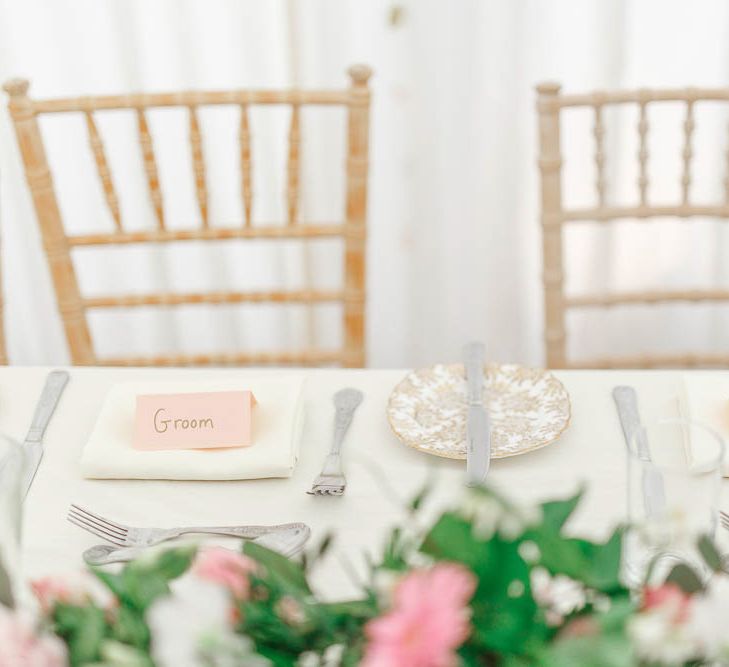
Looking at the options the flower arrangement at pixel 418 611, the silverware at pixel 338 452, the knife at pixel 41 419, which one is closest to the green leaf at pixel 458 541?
the flower arrangement at pixel 418 611

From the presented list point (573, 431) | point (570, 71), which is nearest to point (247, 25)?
point (570, 71)

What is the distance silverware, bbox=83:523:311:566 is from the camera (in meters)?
0.96

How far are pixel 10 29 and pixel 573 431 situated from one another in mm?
1456

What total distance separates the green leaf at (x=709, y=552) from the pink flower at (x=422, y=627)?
19 cm

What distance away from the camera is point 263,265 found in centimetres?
223

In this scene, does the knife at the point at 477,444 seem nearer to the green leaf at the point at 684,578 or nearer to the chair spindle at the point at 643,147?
the green leaf at the point at 684,578

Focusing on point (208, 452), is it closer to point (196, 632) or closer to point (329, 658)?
point (329, 658)

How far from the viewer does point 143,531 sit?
1014mm

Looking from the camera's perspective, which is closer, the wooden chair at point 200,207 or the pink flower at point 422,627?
the pink flower at point 422,627

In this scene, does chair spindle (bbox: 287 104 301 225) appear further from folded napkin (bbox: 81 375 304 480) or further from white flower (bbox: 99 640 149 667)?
white flower (bbox: 99 640 149 667)

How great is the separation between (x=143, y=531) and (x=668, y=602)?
61 centimetres

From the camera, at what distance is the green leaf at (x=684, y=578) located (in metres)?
0.64

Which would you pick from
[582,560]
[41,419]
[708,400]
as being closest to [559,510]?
[582,560]

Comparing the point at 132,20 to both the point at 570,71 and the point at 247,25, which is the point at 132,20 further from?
the point at 570,71
